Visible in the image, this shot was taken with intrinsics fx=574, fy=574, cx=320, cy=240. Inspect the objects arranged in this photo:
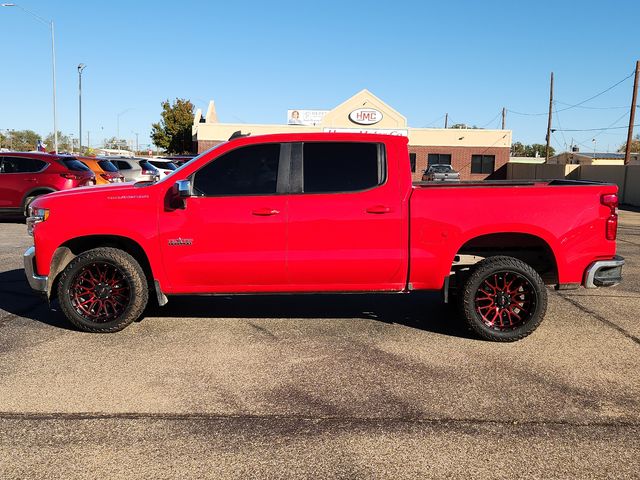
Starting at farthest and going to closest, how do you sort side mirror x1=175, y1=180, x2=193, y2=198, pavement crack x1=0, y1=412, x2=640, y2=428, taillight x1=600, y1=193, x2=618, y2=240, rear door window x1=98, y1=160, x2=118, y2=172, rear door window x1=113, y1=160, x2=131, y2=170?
rear door window x1=113, y1=160, x2=131, y2=170
rear door window x1=98, y1=160, x2=118, y2=172
taillight x1=600, y1=193, x2=618, y2=240
side mirror x1=175, y1=180, x2=193, y2=198
pavement crack x1=0, y1=412, x2=640, y2=428

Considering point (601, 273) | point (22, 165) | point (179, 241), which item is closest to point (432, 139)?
point (22, 165)

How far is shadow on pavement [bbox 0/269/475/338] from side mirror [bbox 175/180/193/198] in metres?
1.62

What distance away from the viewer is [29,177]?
14.3 metres

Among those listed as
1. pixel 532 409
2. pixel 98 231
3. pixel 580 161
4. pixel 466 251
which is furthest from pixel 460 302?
pixel 580 161

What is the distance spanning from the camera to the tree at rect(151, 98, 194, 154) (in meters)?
64.9

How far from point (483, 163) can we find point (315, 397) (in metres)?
A: 44.9

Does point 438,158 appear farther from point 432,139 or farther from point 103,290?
point 103,290

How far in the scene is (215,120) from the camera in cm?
5775

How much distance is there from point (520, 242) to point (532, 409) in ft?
7.08

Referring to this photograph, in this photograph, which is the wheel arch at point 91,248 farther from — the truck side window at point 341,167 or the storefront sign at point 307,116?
the storefront sign at point 307,116

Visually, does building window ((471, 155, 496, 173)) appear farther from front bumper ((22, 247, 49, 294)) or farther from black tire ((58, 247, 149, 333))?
front bumper ((22, 247, 49, 294))

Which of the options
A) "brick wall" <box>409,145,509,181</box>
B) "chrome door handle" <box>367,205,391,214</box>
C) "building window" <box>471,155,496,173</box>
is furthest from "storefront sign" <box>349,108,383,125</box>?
"chrome door handle" <box>367,205,391,214</box>

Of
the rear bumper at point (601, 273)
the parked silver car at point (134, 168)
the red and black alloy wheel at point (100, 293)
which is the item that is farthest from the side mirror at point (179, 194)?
the parked silver car at point (134, 168)

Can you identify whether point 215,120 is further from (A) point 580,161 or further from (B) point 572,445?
(B) point 572,445
